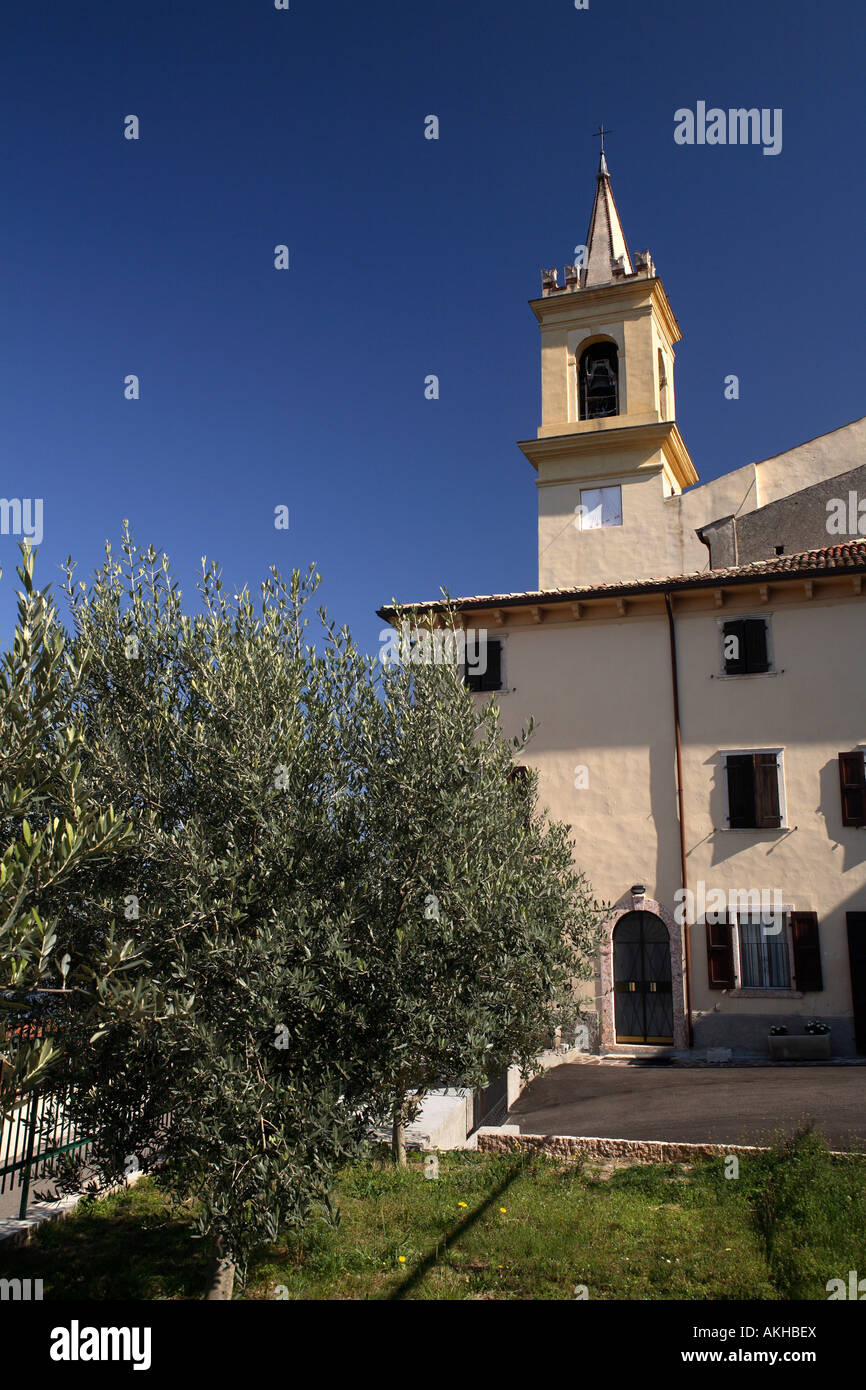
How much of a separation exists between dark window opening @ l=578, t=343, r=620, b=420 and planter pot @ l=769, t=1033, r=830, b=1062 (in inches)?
691

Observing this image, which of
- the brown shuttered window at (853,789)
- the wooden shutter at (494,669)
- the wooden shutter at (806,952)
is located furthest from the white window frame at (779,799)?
the wooden shutter at (494,669)

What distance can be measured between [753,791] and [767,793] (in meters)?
0.28

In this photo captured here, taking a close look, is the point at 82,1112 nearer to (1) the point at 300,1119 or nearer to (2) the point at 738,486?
(1) the point at 300,1119

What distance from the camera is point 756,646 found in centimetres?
2000

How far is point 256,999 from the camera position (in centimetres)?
609

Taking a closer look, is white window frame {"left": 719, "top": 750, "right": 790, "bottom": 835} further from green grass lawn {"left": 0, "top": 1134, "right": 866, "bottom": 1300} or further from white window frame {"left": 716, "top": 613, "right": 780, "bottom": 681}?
green grass lawn {"left": 0, "top": 1134, "right": 866, "bottom": 1300}

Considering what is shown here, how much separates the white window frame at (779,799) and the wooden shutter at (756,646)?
1.39ft

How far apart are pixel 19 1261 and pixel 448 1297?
426cm

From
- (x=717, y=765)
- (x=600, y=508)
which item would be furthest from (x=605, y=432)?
(x=717, y=765)

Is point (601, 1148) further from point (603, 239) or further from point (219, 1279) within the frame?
point (603, 239)

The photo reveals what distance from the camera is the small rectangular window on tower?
26.4m

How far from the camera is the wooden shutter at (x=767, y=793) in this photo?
19.3 m

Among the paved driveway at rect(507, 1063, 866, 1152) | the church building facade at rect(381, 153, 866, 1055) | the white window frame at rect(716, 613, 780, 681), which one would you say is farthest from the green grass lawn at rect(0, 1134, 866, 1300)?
the white window frame at rect(716, 613, 780, 681)
